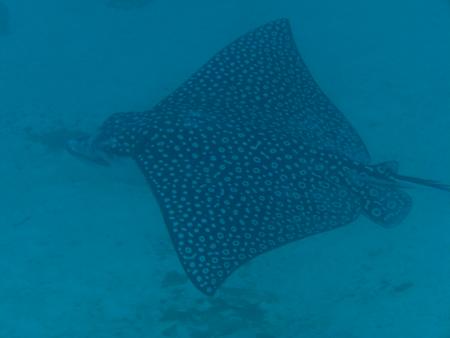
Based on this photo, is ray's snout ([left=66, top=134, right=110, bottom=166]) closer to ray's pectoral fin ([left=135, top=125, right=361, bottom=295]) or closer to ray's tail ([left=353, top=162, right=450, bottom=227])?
ray's pectoral fin ([left=135, top=125, right=361, bottom=295])

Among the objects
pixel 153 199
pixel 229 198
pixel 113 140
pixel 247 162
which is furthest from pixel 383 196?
pixel 113 140

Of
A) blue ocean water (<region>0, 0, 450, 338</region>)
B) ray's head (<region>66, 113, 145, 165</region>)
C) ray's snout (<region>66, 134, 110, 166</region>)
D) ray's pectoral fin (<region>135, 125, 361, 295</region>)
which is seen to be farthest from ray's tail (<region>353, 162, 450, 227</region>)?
ray's snout (<region>66, 134, 110, 166</region>)

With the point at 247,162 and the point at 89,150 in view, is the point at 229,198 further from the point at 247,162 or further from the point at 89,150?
the point at 89,150

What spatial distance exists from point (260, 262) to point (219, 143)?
1.75 metres

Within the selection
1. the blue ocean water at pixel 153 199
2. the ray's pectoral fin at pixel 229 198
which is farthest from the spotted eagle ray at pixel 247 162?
the blue ocean water at pixel 153 199

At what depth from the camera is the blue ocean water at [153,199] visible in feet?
18.2

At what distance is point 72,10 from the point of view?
9016 mm

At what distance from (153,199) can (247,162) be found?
1.93 m

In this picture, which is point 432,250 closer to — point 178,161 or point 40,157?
Answer: point 178,161

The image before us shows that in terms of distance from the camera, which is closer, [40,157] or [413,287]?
[413,287]

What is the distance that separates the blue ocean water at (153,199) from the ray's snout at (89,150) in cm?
48

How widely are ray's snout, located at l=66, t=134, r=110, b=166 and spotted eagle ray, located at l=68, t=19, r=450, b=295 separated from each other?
0.02 m

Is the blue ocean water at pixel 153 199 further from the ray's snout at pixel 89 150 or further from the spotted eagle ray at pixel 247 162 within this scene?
the spotted eagle ray at pixel 247 162

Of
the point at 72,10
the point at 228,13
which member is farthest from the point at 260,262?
the point at 72,10
